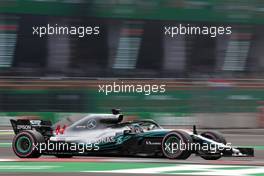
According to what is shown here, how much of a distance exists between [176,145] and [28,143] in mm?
2612

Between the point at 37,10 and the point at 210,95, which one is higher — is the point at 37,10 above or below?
above

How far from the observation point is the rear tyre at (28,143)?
11898 mm

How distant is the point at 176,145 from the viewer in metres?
11.3

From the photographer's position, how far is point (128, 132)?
460 inches

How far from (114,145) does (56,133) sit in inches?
41.4

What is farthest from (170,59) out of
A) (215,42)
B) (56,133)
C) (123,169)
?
(123,169)

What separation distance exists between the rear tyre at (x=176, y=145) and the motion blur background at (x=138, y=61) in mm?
10771

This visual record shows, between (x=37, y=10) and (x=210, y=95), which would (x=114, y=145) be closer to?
(x=210, y=95)
